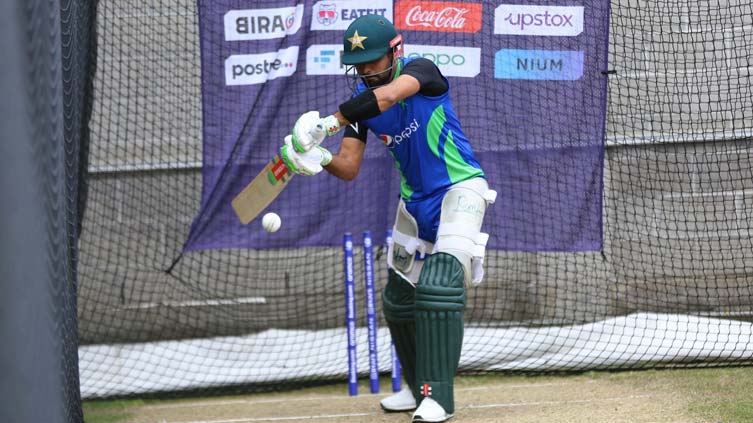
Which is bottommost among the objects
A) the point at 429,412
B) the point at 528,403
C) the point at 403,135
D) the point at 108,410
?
the point at 108,410

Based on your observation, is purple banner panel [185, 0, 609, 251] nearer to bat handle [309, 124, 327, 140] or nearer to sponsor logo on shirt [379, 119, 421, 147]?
sponsor logo on shirt [379, 119, 421, 147]

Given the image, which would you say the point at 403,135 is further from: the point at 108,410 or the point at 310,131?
the point at 108,410

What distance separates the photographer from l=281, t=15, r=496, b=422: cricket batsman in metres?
4.56

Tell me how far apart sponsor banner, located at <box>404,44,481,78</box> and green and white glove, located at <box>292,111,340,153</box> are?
83.2 inches

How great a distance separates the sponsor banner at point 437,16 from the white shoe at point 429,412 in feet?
9.35

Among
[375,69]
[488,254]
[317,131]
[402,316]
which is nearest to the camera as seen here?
[317,131]

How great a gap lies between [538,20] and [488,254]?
1.80 meters

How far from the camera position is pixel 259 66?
6578mm

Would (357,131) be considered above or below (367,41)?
below

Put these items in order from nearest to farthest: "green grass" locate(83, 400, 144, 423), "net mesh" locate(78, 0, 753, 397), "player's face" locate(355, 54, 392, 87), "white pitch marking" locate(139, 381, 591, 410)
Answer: "player's face" locate(355, 54, 392, 87), "green grass" locate(83, 400, 144, 423), "white pitch marking" locate(139, 381, 591, 410), "net mesh" locate(78, 0, 753, 397)

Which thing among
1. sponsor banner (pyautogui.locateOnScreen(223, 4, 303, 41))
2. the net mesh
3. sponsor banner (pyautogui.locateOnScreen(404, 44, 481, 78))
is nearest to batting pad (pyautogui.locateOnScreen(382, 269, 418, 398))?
the net mesh

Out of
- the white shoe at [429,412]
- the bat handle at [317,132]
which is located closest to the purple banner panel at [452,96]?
the bat handle at [317,132]

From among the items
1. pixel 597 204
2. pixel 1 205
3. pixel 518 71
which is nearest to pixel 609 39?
pixel 518 71

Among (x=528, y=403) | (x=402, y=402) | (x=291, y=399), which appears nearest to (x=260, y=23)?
(x=291, y=399)
